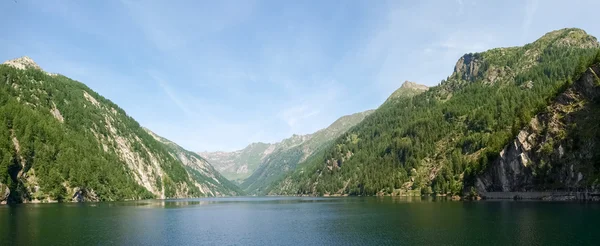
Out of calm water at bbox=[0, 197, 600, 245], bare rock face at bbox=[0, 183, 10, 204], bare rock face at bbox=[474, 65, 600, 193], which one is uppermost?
bare rock face at bbox=[474, 65, 600, 193]

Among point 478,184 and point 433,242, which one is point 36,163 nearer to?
Answer: point 433,242

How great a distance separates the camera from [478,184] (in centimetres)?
18638

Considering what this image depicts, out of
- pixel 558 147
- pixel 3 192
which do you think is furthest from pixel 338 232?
pixel 3 192

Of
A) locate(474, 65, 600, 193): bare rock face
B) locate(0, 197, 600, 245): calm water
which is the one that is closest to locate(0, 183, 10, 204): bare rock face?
locate(0, 197, 600, 245): calm water

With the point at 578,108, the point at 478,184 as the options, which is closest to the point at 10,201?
the point at 478,184

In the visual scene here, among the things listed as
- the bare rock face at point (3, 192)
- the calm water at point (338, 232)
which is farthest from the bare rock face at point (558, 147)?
the bare rock face at point (3, 192)

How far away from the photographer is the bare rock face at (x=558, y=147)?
137625mm

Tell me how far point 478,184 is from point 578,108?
177ft

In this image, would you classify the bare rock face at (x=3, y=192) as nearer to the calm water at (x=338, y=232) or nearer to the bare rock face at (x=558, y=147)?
the calm water at (x=338, y=232)

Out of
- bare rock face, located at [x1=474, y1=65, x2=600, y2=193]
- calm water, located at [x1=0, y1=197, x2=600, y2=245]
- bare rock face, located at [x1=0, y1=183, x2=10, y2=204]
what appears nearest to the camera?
calm water, located at [x1=0, y1=197, x2=600, y2=245]

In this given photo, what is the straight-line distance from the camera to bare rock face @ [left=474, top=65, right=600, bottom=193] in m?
138

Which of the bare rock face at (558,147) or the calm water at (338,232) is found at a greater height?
the bare rock face at (558,147)

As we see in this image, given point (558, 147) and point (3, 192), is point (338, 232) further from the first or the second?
point (3, 192)

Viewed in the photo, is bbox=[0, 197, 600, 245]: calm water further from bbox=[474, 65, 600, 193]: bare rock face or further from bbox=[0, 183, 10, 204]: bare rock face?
bbox=[0, 183, 10, 204]: bare rock face
